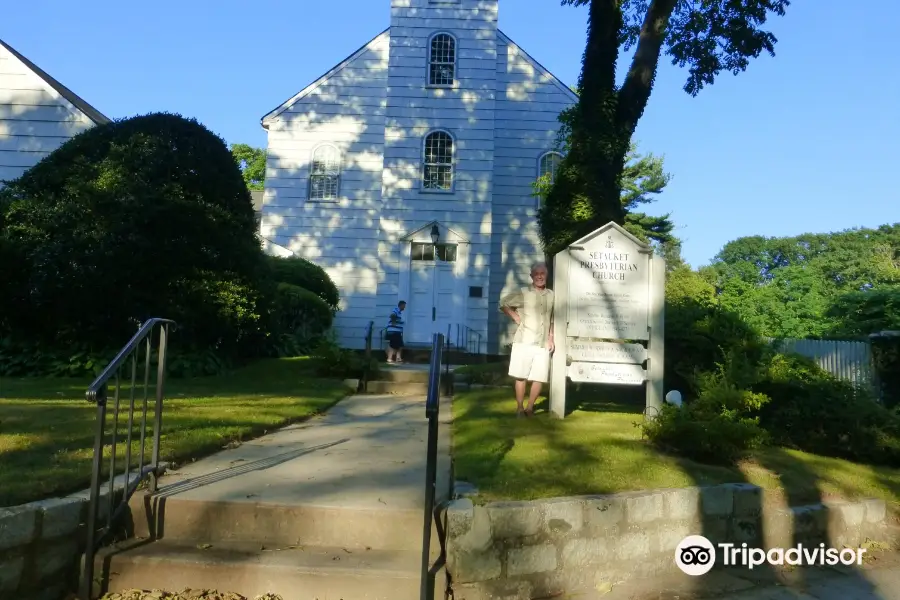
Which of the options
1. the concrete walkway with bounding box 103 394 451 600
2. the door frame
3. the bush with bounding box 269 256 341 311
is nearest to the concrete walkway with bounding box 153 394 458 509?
the concrete walkway with bounding box 103 394 451 600

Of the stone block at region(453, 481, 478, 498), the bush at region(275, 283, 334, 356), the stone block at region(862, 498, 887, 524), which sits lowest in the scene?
the stone block at region(862, 498, 887, 524)

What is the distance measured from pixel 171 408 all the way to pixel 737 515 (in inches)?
227

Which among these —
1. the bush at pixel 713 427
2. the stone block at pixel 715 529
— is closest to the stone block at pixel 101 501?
the stone block at pixel 715 529

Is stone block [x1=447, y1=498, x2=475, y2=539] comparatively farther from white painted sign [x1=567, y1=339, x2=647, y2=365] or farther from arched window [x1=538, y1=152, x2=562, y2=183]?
arched window [x1=538, y1=152, x2=562, y2=183]

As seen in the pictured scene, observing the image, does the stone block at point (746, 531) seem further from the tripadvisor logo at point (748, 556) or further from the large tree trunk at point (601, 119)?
the large tree trunk at point (601, 119)

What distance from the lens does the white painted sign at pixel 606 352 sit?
7371mm

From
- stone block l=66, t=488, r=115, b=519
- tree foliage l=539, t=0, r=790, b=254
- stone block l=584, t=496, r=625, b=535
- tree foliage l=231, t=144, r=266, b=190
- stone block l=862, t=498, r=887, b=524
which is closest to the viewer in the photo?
stone block l=66, t=488, r=115, b=519

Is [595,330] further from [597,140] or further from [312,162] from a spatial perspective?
[312,162]

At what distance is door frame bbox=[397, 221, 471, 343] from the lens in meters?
17.2

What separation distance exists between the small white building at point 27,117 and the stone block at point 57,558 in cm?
1367

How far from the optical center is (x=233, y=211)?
11.8 m

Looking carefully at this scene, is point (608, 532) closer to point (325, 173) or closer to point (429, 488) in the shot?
point (429, 488)

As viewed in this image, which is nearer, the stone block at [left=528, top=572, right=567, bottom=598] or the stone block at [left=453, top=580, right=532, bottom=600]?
the stone block at [left=453, top=580, right=532, bottom=600]

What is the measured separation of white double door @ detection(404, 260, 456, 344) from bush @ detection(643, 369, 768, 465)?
10.8 metres
